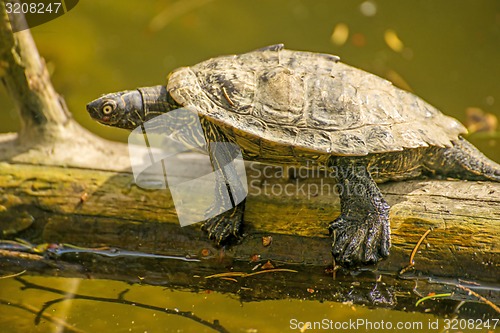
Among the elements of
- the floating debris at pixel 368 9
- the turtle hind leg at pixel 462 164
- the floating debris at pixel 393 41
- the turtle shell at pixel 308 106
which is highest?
the floating debris at pixel 368 9

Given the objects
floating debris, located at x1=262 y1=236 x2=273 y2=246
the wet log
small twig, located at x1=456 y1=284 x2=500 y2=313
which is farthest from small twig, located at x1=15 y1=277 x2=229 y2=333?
small twig, located at x1=456 y1=284 x2=500 y2=313

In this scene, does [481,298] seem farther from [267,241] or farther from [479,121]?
[479,121]

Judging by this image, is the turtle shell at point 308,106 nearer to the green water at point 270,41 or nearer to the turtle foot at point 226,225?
the turtle foot at point 226,225

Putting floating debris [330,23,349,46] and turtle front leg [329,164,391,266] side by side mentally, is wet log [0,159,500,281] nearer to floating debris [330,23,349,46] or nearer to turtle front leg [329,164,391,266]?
turtle front leg [329,164,391,266]

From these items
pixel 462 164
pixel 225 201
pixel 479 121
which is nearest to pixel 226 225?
pixel 225 201

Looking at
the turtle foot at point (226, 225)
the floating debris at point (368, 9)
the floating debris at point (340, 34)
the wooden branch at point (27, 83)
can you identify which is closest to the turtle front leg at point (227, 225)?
the turtle foot at point (226, 225)

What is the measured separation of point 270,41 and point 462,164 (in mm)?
2684

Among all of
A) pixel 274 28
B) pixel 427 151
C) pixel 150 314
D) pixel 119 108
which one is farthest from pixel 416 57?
pixel 150 314

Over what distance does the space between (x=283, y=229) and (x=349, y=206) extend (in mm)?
351

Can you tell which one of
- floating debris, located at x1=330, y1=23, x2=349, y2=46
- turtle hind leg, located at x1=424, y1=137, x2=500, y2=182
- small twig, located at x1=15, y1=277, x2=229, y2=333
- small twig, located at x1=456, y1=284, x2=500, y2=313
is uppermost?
floating debris, located at x1=330, y1=23, x2=349, y2=46

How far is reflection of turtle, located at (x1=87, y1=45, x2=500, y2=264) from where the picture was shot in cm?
238

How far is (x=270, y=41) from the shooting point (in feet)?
15.8

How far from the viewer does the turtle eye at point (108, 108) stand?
2.65 meters

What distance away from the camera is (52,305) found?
2.32m
